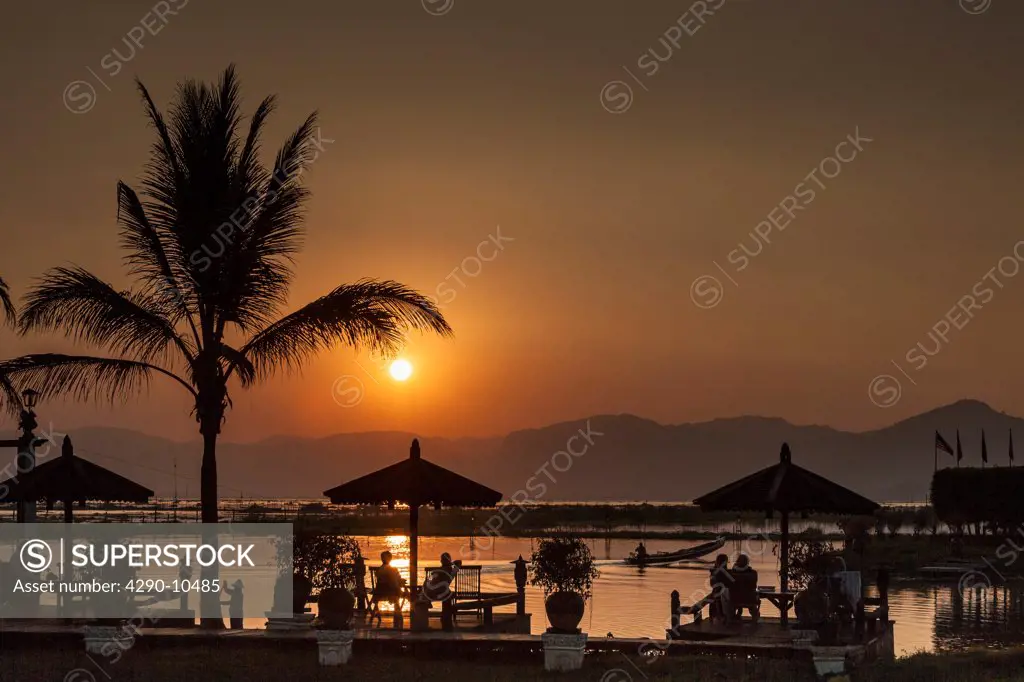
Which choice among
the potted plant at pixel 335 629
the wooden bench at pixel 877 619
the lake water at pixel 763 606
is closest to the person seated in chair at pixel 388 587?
the potted plant at pixel 335 629

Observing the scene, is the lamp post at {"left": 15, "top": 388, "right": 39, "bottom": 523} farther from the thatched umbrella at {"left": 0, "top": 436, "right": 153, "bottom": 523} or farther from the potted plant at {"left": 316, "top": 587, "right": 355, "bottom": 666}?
the potted plant at {"left": 316, "top": 587, "right": 355, "bottom": 666}

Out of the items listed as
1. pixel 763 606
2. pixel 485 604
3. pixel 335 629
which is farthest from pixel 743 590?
pixel 763 606

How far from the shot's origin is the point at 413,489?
866 inches

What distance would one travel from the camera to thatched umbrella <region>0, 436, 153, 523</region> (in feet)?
75.9

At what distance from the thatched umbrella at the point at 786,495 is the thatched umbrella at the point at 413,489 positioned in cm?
409

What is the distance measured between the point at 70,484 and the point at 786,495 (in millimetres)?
12690

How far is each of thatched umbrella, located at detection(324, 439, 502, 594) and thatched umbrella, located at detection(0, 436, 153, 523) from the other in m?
4.07

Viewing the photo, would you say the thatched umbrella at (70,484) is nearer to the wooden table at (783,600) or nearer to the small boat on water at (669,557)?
the wooden table at (783,600)

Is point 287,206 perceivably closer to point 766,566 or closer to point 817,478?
point 817,478

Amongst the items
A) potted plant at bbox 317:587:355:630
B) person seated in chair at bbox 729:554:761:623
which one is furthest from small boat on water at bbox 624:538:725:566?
potted plant at bbox 317:587:355:630

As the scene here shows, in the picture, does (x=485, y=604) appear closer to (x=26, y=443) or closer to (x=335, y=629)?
(x=335, y=629)

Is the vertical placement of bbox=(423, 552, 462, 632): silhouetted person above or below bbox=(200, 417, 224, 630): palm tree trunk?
below

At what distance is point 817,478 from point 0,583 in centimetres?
1680

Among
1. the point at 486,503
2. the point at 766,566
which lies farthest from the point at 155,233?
the point at 766,566
